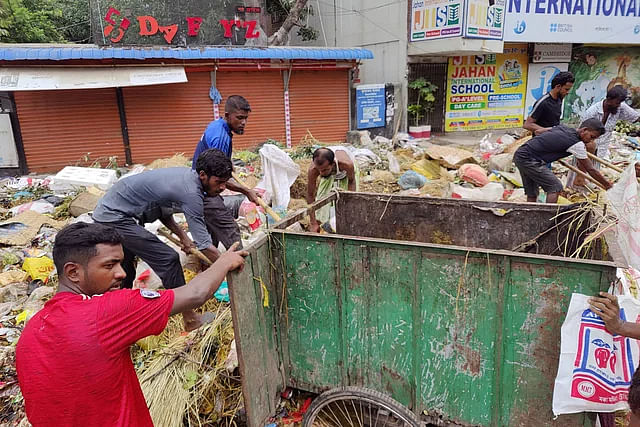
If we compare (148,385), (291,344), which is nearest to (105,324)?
(291,344)

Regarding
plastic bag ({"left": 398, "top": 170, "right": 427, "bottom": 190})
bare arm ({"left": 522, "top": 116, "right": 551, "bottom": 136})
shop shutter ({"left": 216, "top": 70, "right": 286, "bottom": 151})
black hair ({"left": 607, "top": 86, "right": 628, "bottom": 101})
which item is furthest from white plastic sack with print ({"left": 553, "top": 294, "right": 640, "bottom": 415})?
shop shutter ({"left": 216, "top": 70, "right": 286, "bottom": 151})

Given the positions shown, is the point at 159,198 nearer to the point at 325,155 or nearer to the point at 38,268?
the point at 325,155

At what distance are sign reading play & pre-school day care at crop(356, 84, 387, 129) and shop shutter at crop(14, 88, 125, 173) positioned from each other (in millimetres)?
6697

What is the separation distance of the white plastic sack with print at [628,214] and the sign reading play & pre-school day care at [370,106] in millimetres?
11017

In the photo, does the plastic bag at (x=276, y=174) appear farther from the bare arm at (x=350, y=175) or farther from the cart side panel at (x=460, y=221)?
the cart side panel at (x=460, y=221)

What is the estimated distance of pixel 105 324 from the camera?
1541 mm

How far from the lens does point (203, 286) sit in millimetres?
1917

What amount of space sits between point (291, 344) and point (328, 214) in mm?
1610

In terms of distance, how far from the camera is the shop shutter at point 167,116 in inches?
433

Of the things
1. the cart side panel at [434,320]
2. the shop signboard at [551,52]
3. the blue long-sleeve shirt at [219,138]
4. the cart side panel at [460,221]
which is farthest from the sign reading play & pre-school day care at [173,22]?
the cart side panel at [434,320]

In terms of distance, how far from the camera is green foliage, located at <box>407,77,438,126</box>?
1354 cm

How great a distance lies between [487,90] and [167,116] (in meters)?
10.2

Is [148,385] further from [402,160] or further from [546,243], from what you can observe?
[402,160]

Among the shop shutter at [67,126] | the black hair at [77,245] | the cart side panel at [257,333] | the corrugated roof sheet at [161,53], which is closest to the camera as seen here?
the black hair at [77,245]
